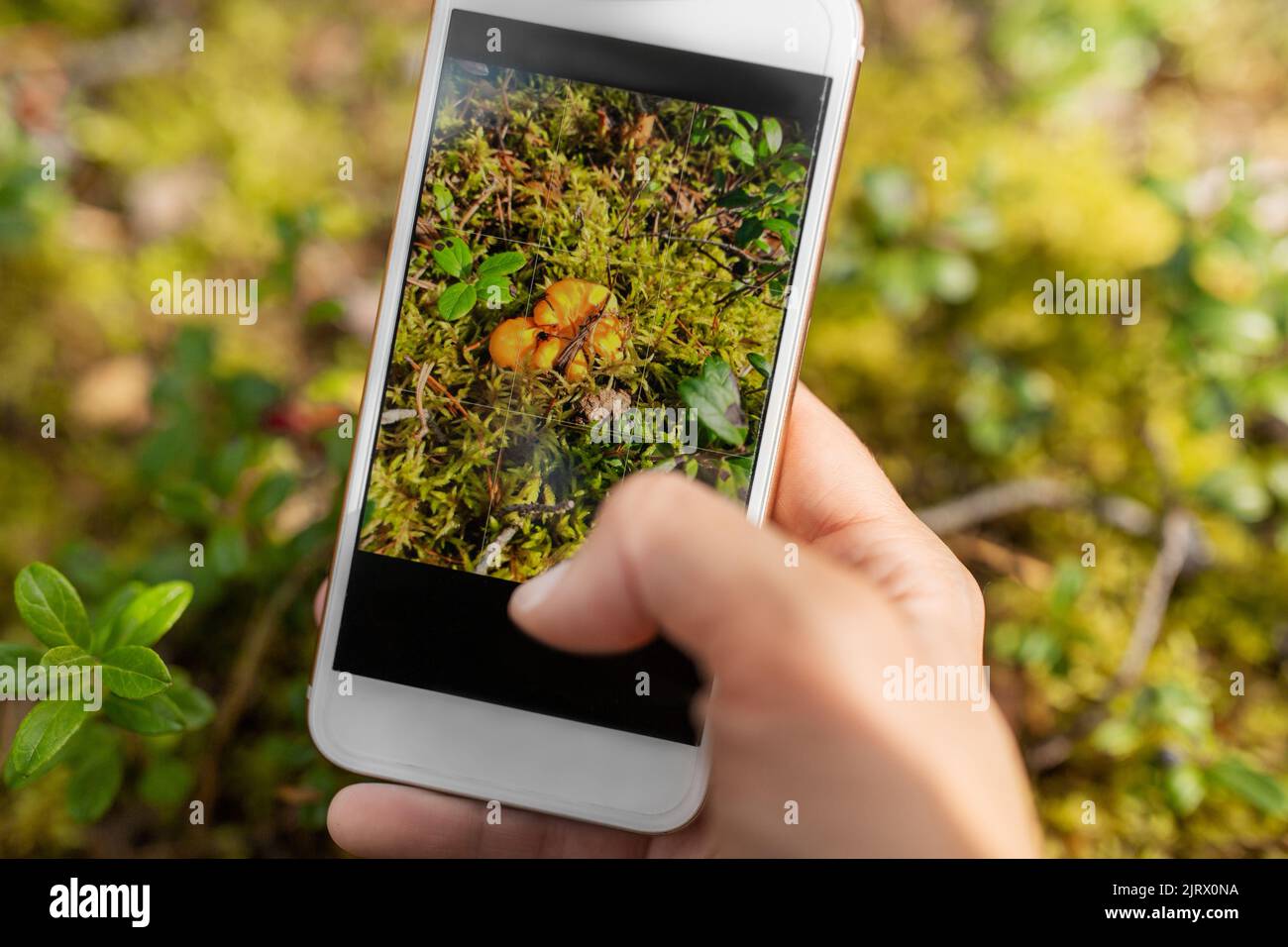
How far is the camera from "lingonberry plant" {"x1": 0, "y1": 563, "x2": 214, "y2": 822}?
3.28 feet

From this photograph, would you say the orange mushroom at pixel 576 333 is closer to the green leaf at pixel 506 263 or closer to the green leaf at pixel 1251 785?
the green leaf at pixel 506 263

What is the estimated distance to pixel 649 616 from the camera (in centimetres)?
100

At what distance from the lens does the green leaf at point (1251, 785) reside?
1.39m

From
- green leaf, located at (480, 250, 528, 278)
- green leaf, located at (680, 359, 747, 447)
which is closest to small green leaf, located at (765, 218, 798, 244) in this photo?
green leaf, located at (680, 359, 747, 447)

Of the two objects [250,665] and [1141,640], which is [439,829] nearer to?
[250,665]

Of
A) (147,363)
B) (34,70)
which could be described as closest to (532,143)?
(147,363)

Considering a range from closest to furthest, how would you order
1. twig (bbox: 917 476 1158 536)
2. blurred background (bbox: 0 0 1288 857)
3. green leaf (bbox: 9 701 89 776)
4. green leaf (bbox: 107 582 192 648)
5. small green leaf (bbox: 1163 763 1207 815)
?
green leaf (bbox: 9 701 89 776), green leaf (bbox: 107 582 192 648), small green leaf (bbox: 1163 763 1207 815), blurred background (bbox: 0 0 1288 857), twig (bbox: 917 476 1158 536)

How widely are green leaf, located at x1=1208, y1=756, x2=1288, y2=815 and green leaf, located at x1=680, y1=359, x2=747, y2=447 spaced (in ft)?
3.40

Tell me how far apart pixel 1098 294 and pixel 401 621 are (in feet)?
5.27

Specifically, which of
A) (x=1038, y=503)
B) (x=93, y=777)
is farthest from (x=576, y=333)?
(x=1038, y=503)

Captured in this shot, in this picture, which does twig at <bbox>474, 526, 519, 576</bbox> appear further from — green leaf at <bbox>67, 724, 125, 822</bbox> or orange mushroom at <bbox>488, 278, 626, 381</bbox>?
green leaf at <bbox>67, 724, 125, 822</bbox>

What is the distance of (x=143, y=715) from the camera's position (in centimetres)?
112

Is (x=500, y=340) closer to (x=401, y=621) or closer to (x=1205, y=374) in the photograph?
(x=401, y=621)

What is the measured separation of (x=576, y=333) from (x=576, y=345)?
0.05 ft
